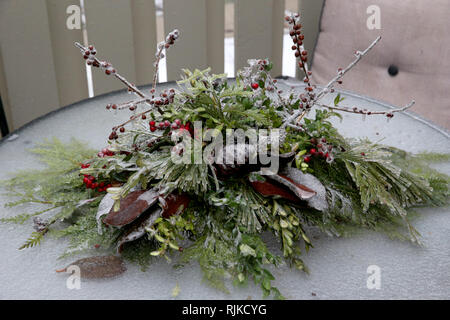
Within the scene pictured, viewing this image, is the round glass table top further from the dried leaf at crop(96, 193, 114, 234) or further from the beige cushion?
the beige cushion

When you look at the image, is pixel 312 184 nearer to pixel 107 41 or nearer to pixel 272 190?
pixel 272 190

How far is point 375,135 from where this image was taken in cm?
101

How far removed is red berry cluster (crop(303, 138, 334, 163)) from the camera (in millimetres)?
698

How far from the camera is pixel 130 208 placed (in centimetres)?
64

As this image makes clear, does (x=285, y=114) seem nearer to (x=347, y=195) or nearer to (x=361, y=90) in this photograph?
(x=347, y=195)

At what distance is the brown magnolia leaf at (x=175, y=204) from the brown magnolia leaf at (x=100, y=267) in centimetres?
9

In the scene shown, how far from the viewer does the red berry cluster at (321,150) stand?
2.29 ft

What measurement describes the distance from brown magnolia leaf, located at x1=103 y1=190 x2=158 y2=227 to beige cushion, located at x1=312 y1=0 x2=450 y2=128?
3.62ft

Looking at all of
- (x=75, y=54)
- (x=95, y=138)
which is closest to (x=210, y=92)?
(x=95, y=138)
